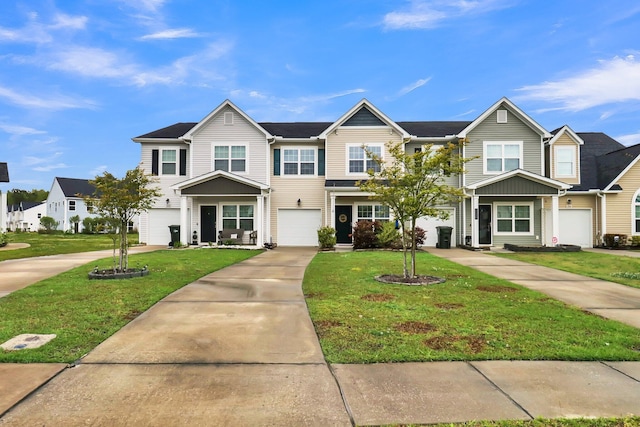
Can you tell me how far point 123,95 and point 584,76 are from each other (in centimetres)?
2378

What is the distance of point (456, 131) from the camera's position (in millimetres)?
22000

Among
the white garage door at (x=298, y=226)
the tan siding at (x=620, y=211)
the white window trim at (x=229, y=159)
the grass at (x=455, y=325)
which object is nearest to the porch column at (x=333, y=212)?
the white garage door at (x=298, y=226)

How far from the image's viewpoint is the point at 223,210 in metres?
21.5

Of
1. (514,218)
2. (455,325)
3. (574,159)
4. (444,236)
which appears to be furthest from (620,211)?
(455,325)

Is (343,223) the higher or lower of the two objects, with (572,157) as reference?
lower

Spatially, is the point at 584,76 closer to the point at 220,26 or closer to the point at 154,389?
the point at 220,26

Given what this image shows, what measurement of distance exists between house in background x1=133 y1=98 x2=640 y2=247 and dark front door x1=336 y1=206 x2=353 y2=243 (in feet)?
0.18

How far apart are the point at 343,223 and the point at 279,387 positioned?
1809 cm

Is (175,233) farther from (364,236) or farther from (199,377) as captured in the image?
(199,377)

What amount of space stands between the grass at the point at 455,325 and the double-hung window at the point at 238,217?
12.6m

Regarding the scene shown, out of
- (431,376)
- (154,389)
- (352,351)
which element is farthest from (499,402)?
(154,389)

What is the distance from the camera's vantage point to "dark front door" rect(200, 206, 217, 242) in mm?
21484

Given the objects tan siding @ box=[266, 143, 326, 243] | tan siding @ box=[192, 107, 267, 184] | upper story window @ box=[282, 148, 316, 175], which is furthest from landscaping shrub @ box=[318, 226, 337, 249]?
tan siding @ box=[192, 107, 267, 184]

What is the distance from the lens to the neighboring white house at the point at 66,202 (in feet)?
160
